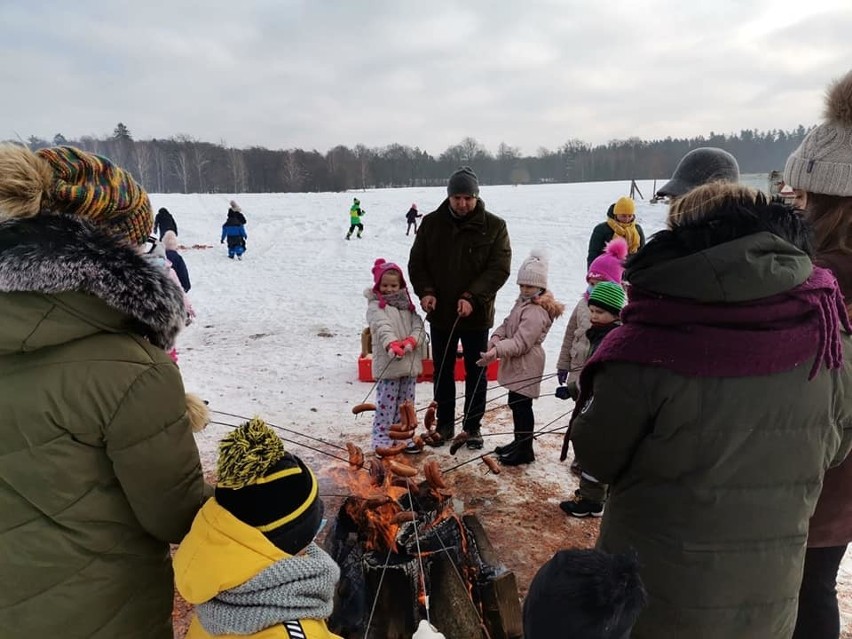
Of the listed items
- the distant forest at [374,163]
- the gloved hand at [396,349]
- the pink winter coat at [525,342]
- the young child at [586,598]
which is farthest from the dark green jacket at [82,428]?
the distant forest at [374,163]

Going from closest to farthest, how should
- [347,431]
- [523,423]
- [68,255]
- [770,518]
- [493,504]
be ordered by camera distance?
[68,255], [770,518], [493,504], [523,423], [347,431]

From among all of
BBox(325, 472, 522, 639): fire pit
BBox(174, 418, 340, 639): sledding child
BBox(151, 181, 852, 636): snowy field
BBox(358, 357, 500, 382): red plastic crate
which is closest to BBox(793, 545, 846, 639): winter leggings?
BBox(151, 181, 852, 636): snowy field

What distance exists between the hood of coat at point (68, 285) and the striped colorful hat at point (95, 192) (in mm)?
75

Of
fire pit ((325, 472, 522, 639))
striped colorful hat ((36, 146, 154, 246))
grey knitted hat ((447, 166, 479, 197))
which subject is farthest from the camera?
grey knitted hat ((447, 166, 479, 197))

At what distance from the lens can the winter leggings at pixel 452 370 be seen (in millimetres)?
4184

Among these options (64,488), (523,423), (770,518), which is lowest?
(523,423)

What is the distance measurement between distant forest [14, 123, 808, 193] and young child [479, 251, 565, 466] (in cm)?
6195

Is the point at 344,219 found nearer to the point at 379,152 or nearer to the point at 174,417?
the point at 174,417

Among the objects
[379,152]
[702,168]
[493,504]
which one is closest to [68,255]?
[702,168]

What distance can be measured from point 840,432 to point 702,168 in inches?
49.7

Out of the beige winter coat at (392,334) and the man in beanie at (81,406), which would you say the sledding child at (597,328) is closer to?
the beige winter coat at (392,334)

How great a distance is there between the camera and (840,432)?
146cm

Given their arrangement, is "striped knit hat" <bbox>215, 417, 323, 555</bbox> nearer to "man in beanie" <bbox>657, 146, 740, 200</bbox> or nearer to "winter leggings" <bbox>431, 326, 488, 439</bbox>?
"man in beanie" <bbox>657, 146, 740, 200</bbox>

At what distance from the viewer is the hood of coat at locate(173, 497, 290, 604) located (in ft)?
3.87
